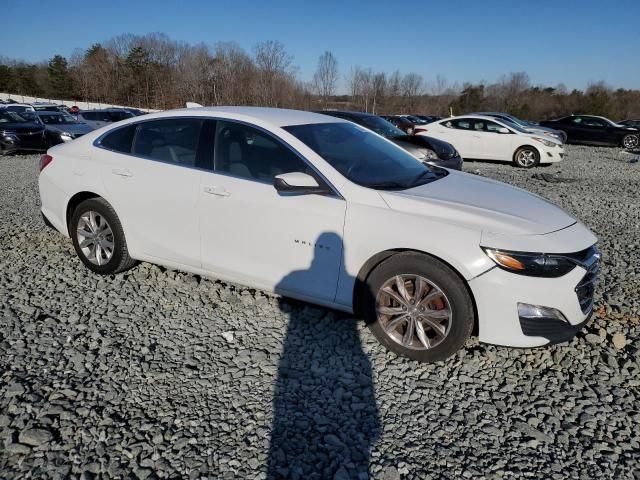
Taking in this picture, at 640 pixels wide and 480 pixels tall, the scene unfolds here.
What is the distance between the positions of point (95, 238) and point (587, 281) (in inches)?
162

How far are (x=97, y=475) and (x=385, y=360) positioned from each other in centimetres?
183

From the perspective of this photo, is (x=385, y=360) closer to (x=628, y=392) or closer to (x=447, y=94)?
(x=628, y=392)

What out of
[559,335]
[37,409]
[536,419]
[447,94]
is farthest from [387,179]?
A: [447,94]

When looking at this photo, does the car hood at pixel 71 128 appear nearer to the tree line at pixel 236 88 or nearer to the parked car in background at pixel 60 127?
the parked car in background at pixel 60 127

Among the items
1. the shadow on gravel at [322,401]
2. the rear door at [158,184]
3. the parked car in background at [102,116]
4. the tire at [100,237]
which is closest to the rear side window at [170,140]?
the rear door at [158,184]

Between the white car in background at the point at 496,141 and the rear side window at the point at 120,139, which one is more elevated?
the white car in background at the point at 496,141

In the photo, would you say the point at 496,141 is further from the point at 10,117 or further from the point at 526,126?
the point at 10,117

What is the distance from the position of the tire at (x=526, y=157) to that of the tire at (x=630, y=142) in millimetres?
9708

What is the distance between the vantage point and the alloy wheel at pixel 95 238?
4.22 metres

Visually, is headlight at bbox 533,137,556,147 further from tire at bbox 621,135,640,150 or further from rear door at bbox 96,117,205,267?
rear door at bbox 96,117,205,267

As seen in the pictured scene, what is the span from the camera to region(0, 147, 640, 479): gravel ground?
2.26 meters

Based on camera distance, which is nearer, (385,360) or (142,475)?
(142,475)

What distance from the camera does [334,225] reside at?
10.2 ft

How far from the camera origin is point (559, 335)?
9.29 feet
